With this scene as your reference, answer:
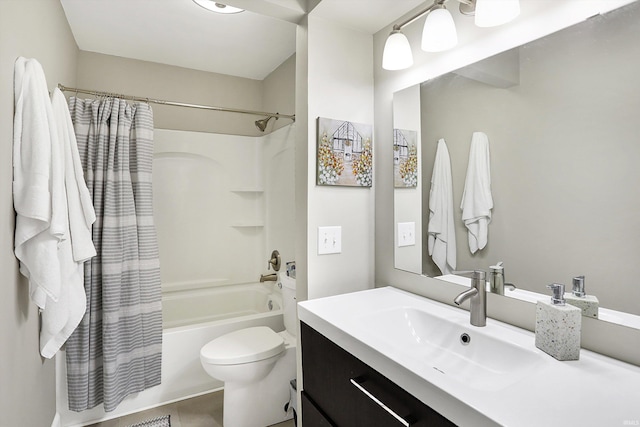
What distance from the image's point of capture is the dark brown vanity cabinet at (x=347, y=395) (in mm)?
805

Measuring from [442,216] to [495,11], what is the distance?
0.73 metres

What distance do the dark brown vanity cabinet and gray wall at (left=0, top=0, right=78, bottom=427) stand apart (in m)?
1.04

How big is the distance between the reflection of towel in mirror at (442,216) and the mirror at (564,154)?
0.05 m

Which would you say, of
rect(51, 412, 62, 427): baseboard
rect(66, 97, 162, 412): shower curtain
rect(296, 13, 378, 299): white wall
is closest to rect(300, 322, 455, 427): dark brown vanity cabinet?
rect(296, 13, 378, 299): white wall

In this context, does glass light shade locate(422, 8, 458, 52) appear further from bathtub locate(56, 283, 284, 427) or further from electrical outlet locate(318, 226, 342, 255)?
bathtub locate(56, 283, 284, 427)

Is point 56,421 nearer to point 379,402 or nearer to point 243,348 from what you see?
point 243,348

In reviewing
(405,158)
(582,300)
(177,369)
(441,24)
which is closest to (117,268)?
(177,369)

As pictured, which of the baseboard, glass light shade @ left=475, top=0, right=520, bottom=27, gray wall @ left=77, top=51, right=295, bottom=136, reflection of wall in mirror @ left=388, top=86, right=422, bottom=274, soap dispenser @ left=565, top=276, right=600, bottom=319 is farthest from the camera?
gray wall @ left=77, top=51, right=295, bottom=136

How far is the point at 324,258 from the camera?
1574 mm

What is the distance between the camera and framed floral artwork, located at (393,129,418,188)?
4.94 ft

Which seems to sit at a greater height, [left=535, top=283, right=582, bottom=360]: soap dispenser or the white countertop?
[left=535, top=283, right=582, bottom=360]: soap dispenser

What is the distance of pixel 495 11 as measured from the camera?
41.9 inches

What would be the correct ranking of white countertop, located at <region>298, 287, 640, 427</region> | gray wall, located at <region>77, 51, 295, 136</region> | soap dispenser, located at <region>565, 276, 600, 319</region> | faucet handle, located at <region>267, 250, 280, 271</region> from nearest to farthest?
1. white countertop, located at <region>298, 287, 640, 427</region>
2. soap dispenser, located at <region>565, 276, 600, 319</region>
3. gray wall, located at <region>77, 51, 295, 136</region>
4. faucet handle, located at <region>267, 250, 280, 271</region>

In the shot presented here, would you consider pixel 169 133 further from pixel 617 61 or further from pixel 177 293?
pixel 617 61
